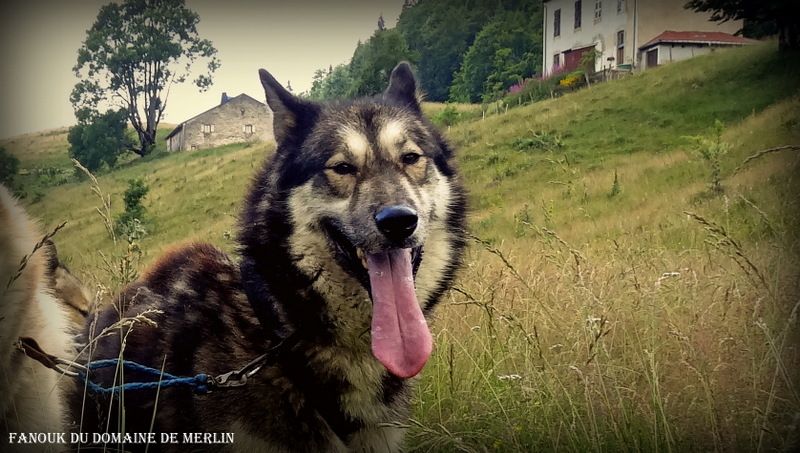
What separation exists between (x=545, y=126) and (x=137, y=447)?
12.3 feet

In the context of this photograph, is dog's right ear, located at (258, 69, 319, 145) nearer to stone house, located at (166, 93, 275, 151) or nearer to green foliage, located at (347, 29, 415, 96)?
stone house, located at (166, 93, 275, 151)

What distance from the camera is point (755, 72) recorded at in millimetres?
3592

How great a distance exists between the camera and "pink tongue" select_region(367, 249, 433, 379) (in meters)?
2.13

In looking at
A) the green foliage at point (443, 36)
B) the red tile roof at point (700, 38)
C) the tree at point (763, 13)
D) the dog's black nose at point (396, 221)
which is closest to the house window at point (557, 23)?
the green foliage at point (443, 36)

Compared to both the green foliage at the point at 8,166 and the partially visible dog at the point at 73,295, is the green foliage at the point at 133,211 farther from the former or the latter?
the green foliage at the point at 8,166

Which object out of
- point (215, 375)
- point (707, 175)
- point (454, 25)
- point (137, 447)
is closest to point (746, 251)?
point (707, 175)

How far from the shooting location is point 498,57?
3721mm

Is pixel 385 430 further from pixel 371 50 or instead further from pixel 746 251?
pixel 746 251

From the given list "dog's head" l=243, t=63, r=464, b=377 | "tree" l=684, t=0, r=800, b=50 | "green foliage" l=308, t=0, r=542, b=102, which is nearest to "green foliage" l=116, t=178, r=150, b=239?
"green foliage" l=308, t=0, r=542, b=102

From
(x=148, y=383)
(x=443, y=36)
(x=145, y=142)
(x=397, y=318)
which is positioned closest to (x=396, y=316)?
(x=397, y=318)

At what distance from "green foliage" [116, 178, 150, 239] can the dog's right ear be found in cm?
168

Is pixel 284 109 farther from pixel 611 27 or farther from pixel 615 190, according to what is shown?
pixel 615 190

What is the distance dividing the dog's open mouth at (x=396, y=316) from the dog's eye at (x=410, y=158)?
433 mm

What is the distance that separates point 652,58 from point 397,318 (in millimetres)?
2665
